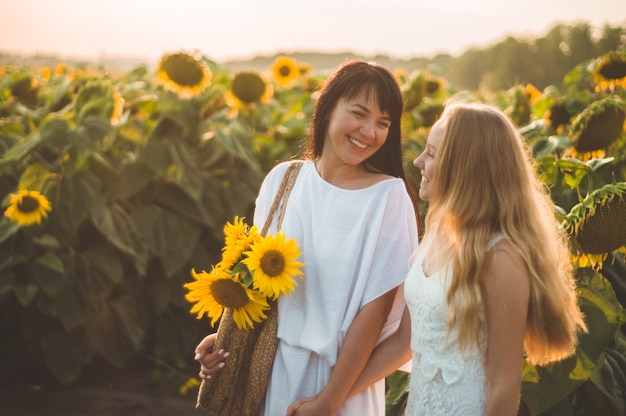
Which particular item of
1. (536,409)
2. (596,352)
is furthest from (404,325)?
(596,352)

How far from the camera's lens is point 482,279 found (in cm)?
152

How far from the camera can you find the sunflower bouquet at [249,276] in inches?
70.1

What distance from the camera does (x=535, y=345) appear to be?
63.2 inches

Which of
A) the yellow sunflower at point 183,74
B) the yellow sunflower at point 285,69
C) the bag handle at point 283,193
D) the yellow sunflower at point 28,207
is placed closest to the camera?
the bag handle at point 283,193

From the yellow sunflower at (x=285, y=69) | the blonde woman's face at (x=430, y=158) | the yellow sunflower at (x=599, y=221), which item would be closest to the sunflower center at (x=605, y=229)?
the yellow sunflower at (x=599, y=221)

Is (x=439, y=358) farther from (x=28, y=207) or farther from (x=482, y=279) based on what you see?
(x=28, y=207)

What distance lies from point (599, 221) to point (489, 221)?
70cm

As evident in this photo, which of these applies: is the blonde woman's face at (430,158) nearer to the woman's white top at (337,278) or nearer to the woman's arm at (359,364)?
the woman's white top at (337,278)

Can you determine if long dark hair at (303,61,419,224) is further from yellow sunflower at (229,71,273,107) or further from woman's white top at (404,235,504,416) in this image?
yellow sunflower at (229,71,273,107)

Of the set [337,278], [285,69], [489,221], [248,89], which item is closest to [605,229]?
[489,221]

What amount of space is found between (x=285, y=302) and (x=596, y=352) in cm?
110

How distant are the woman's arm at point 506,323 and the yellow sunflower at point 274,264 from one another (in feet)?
1.65

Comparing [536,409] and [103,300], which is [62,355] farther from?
[536,409]

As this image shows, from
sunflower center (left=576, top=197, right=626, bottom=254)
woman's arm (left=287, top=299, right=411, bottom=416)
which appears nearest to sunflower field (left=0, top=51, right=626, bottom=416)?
sunflower center (left=576, top=197, right=626, bottom=254)
